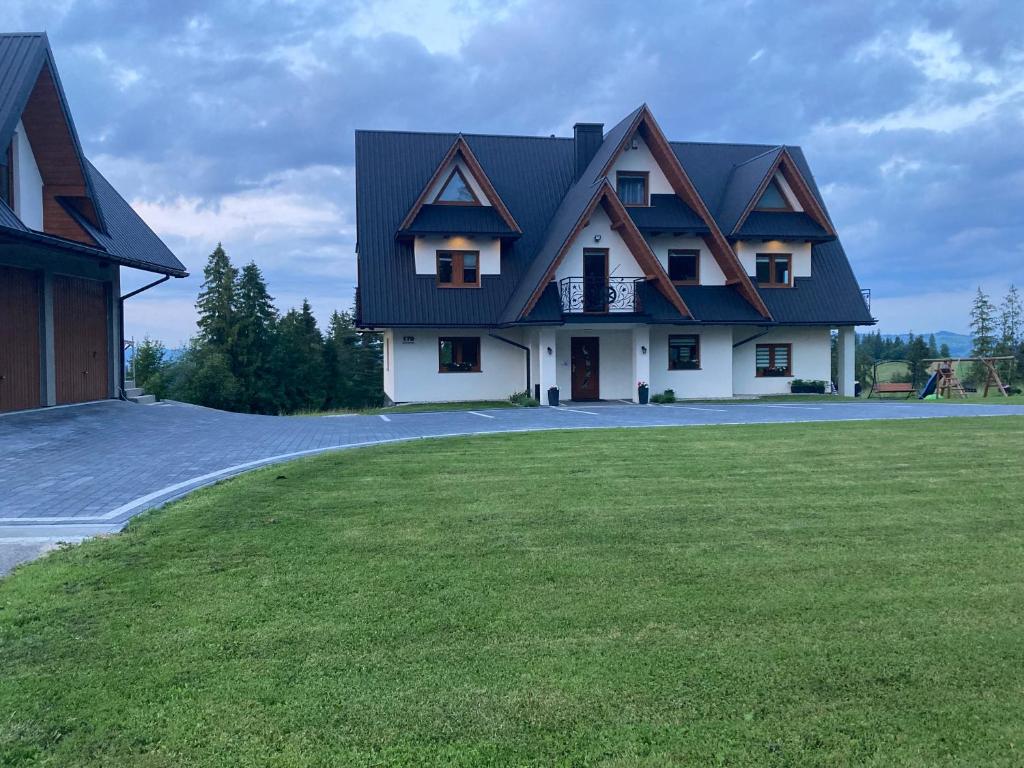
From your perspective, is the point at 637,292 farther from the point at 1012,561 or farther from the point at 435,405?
the point at 1012,561

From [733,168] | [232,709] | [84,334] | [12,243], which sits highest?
[733,168]

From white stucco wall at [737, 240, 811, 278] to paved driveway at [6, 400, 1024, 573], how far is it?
871 centimetres

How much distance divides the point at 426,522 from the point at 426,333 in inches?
836

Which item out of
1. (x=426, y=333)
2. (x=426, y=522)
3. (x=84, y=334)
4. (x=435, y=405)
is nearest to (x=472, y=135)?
(x=426, y=333)

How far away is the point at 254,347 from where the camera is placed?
188ft

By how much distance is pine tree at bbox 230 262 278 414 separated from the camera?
55.7 metres

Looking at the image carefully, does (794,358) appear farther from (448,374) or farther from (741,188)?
(448,374)

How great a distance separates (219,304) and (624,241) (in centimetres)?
3930

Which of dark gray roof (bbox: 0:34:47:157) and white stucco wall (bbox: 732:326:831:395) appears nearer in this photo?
dark gray roof (bbox: 0:34:47:157)

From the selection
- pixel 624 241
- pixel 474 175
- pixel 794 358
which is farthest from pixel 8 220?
pixel 794 358

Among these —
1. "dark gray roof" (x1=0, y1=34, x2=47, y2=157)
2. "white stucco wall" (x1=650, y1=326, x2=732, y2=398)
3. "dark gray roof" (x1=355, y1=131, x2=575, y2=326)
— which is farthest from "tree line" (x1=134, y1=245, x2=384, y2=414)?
"dark gray roof" (x1=0, y1=34, x2=47, y2=157)

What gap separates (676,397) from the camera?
95.1 feet

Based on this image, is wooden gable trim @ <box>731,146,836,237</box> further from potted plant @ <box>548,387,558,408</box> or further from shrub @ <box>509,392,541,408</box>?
shrub @ <box>509,392,541,408</box>

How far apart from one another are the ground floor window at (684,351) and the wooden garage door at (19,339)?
807 inches
